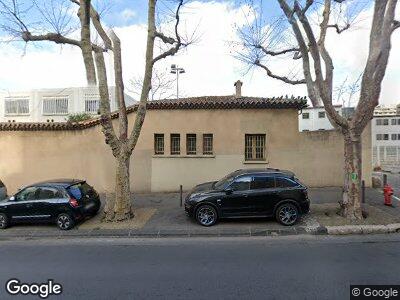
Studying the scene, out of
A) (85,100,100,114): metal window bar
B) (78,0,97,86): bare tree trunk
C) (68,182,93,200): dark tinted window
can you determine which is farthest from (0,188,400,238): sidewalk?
(85,100,100,114): metal window bar

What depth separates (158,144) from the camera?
605 inches

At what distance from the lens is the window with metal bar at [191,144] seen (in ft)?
50.2

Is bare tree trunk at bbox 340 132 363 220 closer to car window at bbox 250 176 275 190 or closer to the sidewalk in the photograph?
the sidewalk

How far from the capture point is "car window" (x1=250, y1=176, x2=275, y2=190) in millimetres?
9805

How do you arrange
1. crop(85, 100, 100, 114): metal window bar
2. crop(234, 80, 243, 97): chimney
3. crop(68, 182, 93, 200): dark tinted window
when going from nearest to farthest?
crop(68, 182, 93, 200): dark tinted window < crop(234, 80, 243, 97): chimney < crop(85, 100, 100, 114): metal window bar

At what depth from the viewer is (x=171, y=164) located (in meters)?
15.1

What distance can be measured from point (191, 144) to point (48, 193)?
22.9 feet

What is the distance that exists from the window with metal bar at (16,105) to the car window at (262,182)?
85.1 ft

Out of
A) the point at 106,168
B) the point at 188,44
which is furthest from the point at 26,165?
the point at 188,44

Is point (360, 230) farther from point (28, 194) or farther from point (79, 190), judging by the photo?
point (28, 194)

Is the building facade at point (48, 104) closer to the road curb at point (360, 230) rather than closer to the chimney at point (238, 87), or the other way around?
the chimney at point (238, 87)

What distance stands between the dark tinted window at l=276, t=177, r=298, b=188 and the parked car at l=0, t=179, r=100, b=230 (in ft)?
19.3

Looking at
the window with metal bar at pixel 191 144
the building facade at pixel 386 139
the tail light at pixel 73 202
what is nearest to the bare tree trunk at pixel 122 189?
the tail light at pixel 73 202

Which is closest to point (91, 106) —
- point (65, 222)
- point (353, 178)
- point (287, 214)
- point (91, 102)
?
→ point (91, 102)
